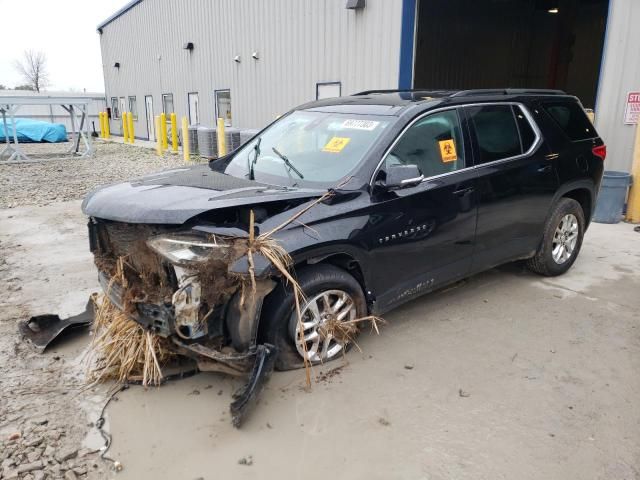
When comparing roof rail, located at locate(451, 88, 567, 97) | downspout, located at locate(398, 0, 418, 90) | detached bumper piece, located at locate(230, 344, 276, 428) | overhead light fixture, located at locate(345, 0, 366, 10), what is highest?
overhead light fixture, located at locate(345, 0, 366, 10)

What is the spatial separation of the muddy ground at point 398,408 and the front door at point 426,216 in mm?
477

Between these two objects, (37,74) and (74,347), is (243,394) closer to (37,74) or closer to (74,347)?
(74,347)

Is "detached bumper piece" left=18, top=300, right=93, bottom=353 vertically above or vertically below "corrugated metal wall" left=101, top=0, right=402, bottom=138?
below

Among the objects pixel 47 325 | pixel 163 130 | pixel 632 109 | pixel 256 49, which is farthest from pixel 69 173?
pixel 632 109

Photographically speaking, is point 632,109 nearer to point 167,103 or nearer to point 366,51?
point 366,51

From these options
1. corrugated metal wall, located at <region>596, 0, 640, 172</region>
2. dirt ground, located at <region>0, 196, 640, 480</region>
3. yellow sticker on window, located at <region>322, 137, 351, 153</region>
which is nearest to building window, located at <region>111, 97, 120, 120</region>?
corrugated metal wall, located at <region>596, 0, 640, 172</region>

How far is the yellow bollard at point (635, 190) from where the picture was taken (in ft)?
23.5

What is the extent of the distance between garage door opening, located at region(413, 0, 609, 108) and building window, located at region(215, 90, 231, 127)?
6.25m

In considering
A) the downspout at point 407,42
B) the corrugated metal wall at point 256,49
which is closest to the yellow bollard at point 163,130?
the corrugated metal wall at point 256,49

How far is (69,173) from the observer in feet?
41.8

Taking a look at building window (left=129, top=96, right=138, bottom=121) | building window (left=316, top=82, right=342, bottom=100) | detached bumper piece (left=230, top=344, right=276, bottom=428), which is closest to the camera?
detached bumper piece (left=230, top=344, right=276, bottom=428)

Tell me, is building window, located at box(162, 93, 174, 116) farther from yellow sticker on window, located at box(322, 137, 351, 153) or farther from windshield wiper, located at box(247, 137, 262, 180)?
yellow sticker on window, located at box(322, 137, 351, 153)

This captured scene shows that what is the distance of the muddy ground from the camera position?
2.54m

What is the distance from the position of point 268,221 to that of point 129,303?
1.00 meters
